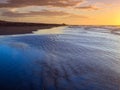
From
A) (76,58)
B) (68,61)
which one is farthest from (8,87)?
(76,58)

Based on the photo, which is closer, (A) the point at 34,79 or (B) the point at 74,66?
(A) the point at 34,79

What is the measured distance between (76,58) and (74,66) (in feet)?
7.51

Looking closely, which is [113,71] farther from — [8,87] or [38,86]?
[8,87]

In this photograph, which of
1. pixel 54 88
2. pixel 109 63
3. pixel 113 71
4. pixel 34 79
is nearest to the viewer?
pixel 54 88

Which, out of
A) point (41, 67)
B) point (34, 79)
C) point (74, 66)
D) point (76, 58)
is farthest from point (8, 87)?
point (76, 58)

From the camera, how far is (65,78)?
9.27 meters

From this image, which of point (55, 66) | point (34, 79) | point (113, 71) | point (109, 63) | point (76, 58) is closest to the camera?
point (34, 79)

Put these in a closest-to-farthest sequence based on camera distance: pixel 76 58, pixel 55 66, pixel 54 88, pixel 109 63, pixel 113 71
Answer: pixel 54 88 → pixel 113 71 → pixel 55 66 → pixel 109 63 → pixel 76 58

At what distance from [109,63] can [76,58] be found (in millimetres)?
2142

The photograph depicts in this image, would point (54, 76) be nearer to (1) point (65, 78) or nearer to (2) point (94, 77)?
(1) point (65, 78)

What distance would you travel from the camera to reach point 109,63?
1216 centimetres

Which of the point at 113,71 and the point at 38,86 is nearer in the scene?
the point at 38,86

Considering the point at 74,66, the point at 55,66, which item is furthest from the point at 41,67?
the point at 74,66

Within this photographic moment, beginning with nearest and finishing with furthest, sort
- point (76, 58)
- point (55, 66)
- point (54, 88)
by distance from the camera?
point (54, 88) → point (55, 66) → point (76, 58)
